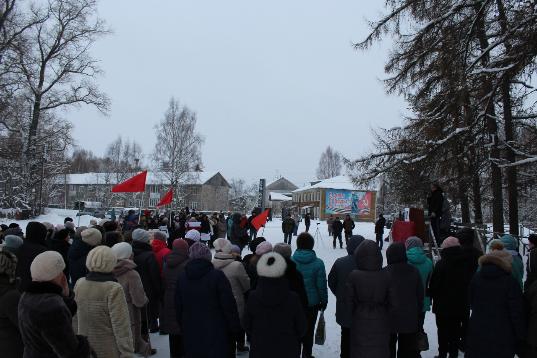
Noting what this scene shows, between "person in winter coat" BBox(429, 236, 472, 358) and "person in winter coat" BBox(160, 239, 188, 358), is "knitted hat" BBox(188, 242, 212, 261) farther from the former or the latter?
"person in winter coat" BBox(429, 236, 472, 358)

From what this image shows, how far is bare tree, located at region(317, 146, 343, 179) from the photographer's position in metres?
96.4

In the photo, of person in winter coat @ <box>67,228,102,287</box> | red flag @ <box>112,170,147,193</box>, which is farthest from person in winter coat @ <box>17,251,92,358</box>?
red flag @ <box>112,170,147,193</box>

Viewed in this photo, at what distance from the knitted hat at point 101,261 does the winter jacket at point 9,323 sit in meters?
0.69

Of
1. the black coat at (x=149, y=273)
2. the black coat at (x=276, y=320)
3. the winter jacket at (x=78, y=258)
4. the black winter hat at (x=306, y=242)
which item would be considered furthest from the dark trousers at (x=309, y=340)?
the winter jacket at (x=78, y=258)

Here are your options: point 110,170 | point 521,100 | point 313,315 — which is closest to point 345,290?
point 313,315

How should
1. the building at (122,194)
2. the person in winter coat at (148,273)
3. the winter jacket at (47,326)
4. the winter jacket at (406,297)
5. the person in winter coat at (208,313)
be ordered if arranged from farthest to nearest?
1. the building at (122,194)
2. the person in winter coat at (148,273)
3. the winter jacket at (406,297)
4. the person in winter coat at (208,313)
5. the winter jacket at (47,326)

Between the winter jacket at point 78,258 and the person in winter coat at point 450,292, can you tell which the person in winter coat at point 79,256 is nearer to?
the winter jacket at point 78,258

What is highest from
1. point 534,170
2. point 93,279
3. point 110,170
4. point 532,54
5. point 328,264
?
point 110,170

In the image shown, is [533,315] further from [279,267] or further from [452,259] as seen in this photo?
[279,267]

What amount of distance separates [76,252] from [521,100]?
11.2 m

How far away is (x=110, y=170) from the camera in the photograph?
75.2 m

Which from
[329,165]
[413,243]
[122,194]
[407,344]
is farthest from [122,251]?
[329,165]

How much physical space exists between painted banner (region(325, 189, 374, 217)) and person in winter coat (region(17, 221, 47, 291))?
5966cm

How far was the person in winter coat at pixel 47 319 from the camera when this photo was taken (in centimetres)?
335
